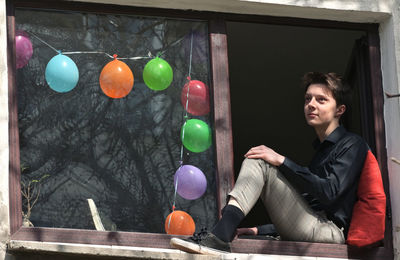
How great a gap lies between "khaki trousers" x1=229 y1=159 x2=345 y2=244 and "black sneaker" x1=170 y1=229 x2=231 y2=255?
248mm

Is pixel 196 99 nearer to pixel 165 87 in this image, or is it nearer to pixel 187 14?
Answer: pixel 165 87

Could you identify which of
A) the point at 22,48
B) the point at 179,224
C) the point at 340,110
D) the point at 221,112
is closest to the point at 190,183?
the point at 179,224

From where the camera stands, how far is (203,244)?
171 inches

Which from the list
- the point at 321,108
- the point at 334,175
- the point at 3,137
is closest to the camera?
the point at 3,137

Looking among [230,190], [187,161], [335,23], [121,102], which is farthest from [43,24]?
[335,23]

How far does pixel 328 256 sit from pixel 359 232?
0.23 metres

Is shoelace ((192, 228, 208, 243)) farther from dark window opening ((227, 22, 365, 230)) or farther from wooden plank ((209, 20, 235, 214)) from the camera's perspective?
dark window opening ((227, 22, 365, 230))

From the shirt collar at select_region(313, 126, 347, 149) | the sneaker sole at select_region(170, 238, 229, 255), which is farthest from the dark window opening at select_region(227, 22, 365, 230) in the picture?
A: the sneaker sole at select_region(170, 238, 229, 255)

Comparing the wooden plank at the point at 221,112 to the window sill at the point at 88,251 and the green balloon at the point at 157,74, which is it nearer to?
the green balloon at the point at 157,74

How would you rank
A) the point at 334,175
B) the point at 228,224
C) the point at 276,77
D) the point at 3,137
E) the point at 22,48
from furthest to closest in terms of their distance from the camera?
the point at 276,77 → the point at 22,48 → the point at 334,175 → the point at 3,137 → the point at 228,224

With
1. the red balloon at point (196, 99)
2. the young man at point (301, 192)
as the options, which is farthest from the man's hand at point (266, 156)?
the red balloon at point (196, 99)

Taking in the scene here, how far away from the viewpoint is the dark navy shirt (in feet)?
15.3

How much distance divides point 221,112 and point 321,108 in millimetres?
621

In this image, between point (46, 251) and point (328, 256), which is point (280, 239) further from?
point (46, 251)
